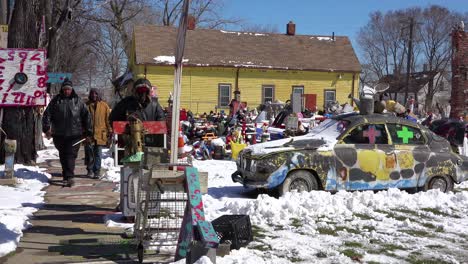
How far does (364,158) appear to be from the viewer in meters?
9.17

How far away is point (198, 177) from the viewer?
512 cm

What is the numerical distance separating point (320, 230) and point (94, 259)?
2.90 meters

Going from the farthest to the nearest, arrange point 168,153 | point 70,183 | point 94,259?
point 70,183, point 168,153, point 94,259

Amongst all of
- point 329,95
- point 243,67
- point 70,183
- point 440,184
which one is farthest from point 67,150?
point 329,95

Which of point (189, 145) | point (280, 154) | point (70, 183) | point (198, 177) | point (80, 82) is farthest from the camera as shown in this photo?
point (80, 82)

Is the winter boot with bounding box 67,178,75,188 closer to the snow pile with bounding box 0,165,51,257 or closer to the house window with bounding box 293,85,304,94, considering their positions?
the snow pile with bounding box 0,165,51,257

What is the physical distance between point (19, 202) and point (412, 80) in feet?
211

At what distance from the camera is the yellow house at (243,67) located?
32.7m

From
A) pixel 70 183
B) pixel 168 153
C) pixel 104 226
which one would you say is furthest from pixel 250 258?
pixel 70 183

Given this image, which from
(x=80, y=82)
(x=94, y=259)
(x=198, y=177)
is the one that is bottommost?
(x=94, y=259)

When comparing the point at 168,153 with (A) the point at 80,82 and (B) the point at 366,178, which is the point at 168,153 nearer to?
(B) the point at 366,178

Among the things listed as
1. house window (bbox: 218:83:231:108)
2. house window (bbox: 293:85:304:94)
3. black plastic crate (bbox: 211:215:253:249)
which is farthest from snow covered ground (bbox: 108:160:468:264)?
house window (bbox: 293:85:304:94)

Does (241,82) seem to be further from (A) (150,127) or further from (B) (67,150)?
(A) (150,127)

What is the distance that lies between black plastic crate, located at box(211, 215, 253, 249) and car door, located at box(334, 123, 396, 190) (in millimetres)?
3392
